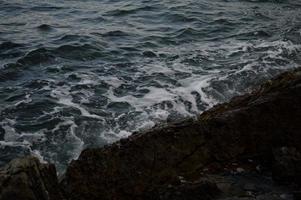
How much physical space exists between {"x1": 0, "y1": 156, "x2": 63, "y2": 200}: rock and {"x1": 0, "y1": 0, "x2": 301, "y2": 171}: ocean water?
310 centimetres

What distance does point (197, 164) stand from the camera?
5.52 metres

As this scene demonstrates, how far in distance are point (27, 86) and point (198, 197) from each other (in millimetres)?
7335

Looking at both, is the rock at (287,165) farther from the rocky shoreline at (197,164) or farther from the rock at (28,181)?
the rock at (28,181)

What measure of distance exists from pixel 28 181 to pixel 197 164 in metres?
2.05

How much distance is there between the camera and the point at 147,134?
219 inches

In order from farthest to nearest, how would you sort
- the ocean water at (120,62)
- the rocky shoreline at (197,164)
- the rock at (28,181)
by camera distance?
the ocean water at (120,62) < the rocky shoreline at (197,164) < the rock at (28,181)

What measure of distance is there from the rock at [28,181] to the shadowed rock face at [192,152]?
269 mm

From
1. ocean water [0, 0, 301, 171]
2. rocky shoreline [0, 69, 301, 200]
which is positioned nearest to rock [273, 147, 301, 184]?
rocky shoreline [0, 69, 301, 200]

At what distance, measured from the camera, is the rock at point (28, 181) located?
15.2 feet

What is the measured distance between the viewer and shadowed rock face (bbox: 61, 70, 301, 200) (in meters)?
5.13

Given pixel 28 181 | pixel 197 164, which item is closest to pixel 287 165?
pixel 197 164

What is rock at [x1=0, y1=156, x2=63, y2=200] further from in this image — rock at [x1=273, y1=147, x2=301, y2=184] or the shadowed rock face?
rock at [x1=273, y1=147, x2=301, y2=184]

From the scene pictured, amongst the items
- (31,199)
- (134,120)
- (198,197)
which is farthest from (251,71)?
(31,199)

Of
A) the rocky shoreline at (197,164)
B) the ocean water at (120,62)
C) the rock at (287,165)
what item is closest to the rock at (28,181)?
the rocky shoreline at (197,164)
